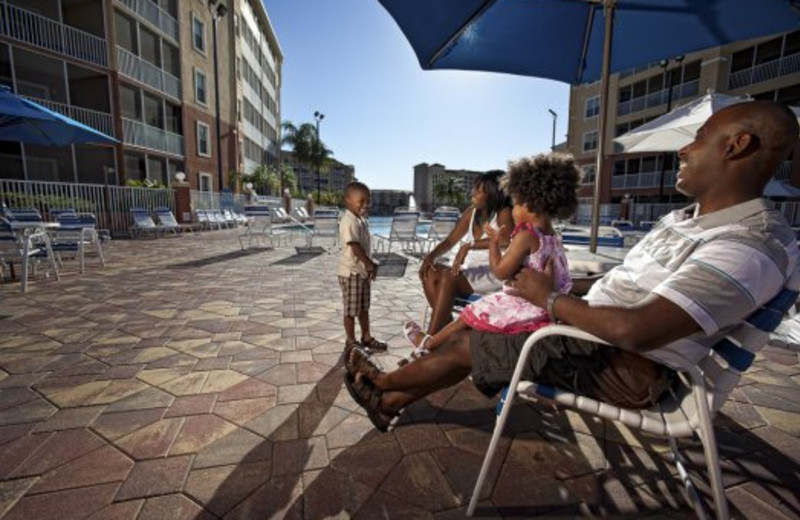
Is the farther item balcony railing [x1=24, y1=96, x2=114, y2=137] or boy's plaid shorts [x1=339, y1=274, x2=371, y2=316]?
balcony railing [x1=24, y1=96, x2=114, y2=137]

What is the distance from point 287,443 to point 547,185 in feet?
6.37

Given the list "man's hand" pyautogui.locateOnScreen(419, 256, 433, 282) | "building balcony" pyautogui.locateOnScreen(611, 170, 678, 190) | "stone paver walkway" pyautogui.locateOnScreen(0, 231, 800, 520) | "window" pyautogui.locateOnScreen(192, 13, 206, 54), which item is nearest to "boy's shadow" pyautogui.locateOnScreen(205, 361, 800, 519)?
"stone paver walkway" pyautogui.locateOnScreen(0, 231, 800, 520)

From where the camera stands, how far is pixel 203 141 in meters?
20.9

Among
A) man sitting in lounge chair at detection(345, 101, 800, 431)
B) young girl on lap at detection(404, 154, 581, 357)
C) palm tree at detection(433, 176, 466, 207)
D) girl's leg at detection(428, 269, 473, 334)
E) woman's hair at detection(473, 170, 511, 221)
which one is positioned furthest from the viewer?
palm tree at detection(433, 176, 466, 207)

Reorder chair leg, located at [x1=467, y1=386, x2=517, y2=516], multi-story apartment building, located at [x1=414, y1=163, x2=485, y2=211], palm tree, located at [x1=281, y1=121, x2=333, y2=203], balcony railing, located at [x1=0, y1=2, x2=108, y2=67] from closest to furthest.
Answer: chair leg, located at [x1=467, y1=386, x2=517, y2=516] < balcony railing, located at [x1=0, y1=2, x2=108, y2=67] < palm tree, located at [x1=281, y1=121, x2=333, y2=203] < multi-story apartment building, located at [x1=414, y1=163, x2=485, y2=211]

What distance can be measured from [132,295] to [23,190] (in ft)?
34.5

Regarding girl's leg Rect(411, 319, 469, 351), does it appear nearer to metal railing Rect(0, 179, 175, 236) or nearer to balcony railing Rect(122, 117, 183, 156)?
metal railing Rect(0, 179, 175, 236)

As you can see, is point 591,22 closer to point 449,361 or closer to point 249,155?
point 449,361

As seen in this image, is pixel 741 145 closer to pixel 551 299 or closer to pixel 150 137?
pixel 551 299

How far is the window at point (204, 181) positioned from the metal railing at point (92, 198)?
5505 mm

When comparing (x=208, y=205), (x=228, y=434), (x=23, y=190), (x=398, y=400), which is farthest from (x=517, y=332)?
(x=208, y=205)

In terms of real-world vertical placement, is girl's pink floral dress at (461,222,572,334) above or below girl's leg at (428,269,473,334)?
above

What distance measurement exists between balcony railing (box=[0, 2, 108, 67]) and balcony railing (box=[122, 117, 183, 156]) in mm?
2392

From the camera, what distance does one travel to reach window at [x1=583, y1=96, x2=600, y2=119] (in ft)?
91.1
